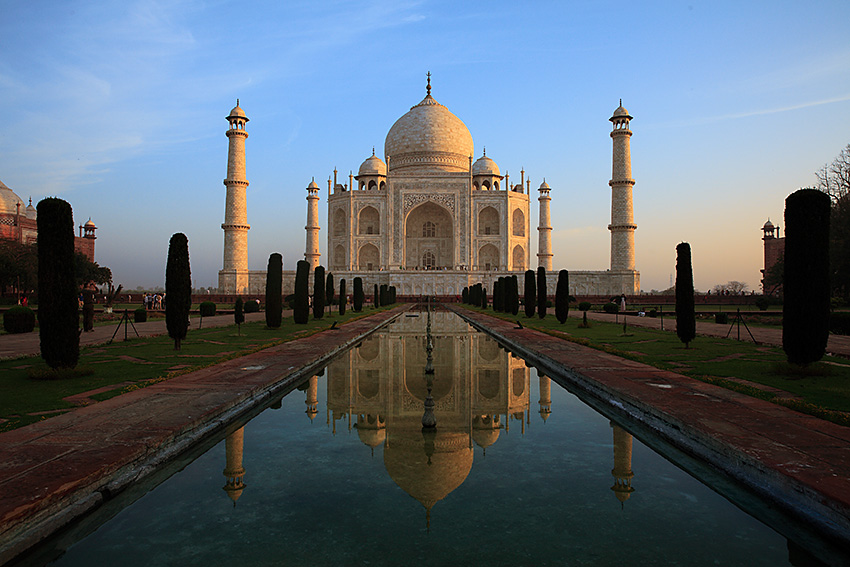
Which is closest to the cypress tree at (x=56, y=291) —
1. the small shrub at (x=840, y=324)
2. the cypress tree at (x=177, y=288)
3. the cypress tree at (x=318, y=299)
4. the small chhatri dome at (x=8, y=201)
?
the cypress tree at (x=177, y=288)

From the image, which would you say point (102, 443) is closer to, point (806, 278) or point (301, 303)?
point (806, 278)

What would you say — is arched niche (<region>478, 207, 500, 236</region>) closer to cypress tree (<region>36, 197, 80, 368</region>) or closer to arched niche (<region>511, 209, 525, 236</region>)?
arched niche (<region>511, 209, 525, 236</region>)

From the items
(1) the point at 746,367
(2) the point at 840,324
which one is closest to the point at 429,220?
(2) the point at 840,324

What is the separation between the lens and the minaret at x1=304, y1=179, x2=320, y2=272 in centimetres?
3975

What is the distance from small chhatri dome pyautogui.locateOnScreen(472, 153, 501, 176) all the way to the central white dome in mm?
854

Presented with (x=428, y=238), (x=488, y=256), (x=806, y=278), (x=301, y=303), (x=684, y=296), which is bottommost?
(x=301, y=303)

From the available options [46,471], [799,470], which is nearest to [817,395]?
[799,470]

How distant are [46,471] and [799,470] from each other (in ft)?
12.1

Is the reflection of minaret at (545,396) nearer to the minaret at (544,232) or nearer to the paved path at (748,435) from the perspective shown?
the paved path at (748,435)

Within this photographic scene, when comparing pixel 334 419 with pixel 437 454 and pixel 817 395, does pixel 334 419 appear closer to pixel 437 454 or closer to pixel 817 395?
pixel 437 454

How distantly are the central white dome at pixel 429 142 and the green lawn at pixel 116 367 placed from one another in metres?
31.2

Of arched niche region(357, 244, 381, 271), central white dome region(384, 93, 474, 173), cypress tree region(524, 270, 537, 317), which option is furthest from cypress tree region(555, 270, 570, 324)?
central white dome region(384, 93, 474, 173)

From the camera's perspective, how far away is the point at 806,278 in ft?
19.8

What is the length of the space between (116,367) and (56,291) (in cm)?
111
